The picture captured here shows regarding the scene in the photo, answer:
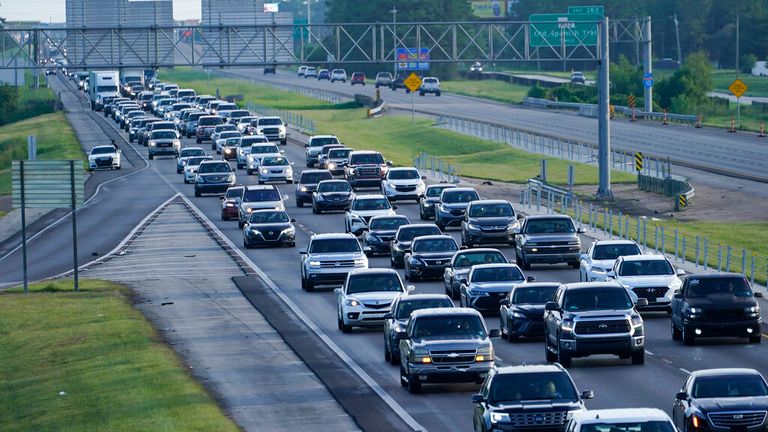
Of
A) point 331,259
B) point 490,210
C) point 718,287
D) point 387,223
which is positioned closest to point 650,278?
point 718,287

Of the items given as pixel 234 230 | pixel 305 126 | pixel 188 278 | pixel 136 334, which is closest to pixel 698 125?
pixel 305 126

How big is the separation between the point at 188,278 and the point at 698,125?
251ft

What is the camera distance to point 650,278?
38.3 metres

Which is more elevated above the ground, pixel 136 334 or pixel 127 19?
pixel 127 19

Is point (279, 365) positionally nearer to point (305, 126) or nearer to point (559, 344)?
point (559, 344)

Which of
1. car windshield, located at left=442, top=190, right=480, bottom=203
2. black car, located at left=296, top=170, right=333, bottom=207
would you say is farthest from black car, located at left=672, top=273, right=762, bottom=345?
black car, located at left=296, top=170, right=333, bottom=207

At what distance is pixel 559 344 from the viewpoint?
31.0m

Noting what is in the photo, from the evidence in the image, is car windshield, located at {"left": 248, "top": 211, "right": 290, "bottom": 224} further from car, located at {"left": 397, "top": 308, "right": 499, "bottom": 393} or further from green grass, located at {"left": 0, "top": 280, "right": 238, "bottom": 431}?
car, located at {"left": 397, "top": 308, "right": 499, "bottom": 393}

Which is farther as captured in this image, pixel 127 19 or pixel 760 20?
pixel 760 20

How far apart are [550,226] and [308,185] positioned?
2563cm

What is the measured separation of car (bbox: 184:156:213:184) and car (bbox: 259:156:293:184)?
17.7 ft

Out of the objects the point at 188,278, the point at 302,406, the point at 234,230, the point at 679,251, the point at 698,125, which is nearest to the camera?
the point at 302,406

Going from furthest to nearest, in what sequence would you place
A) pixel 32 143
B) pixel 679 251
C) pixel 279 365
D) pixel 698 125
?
pixel 698 125
pixel 32 143
pixel 679 251
pixel 279 365

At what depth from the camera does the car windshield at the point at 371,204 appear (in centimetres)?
6019
